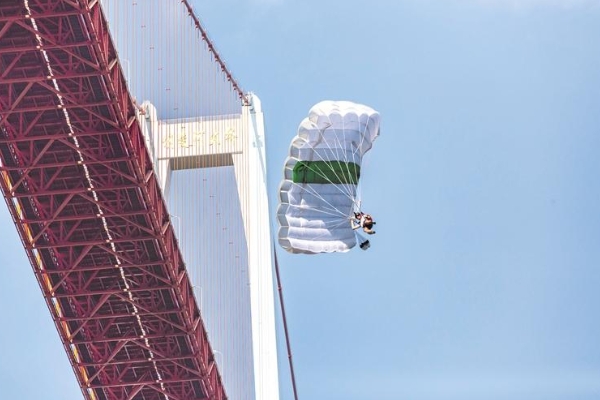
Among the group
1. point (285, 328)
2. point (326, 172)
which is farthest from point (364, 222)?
point (285, 328)

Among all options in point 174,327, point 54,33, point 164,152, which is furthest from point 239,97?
point 54,33

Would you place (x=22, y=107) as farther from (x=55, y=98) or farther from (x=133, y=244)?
(x=133, y=244)

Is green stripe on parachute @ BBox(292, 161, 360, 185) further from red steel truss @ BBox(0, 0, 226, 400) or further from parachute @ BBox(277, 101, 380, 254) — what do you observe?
red steel truss @ BBox(0, 0, 226, 400)

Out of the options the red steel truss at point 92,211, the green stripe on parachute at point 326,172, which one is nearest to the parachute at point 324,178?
the green stripe on parachute at point 326,172

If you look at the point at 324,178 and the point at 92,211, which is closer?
the point at 324,178

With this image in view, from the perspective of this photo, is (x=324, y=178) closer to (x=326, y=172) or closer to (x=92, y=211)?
(x=326, y=172)

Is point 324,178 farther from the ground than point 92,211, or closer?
closer

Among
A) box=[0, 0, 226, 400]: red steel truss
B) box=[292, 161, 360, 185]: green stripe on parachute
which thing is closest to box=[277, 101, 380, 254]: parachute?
box=[292, 161, 360, 185]: green stripe on parachute
